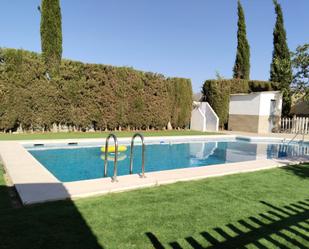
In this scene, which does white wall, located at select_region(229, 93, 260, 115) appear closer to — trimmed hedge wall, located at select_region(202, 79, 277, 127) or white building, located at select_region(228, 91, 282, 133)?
white building, located at select_region(228, 91, 282, 133)

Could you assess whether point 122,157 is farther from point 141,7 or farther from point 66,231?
point 141,7

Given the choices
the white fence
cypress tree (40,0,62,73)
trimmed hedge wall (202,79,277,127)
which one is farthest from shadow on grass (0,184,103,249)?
the white fence

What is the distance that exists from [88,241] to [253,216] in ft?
8.57

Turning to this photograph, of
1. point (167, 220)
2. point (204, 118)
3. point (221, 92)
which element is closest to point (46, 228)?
point (167, 220)

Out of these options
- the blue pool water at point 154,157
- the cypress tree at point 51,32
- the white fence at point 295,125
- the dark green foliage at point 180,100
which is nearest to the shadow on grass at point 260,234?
the blue pool water at point 154,157

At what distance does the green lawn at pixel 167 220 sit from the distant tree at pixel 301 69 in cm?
1667

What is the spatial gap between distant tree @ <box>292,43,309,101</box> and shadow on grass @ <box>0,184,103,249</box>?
1990 cm

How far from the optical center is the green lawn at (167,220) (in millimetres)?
3471

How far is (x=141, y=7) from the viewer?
24.0m

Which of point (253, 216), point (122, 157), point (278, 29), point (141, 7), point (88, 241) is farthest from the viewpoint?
point (278, 29)

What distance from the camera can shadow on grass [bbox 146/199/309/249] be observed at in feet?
11.4

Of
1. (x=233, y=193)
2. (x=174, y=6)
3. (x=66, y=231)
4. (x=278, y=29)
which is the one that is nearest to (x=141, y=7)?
(x=174, y=6)

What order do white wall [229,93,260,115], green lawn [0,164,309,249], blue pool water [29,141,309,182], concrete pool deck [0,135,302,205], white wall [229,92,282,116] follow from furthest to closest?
white wall [229,93,260,115] → white wall [229,92,282,116] → blue pool water [29,141,309,182] → concrete pool deck [0,135,302,205] → green lawn [0,164,309,249]

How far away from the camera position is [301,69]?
20.3 meters
